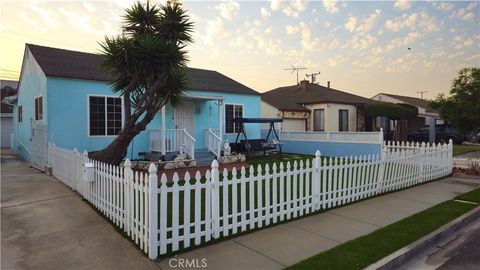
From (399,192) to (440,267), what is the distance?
4.42 metres

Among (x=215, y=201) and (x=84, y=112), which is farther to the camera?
(x=84, y=112)

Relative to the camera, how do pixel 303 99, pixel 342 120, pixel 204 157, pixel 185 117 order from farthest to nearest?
1. pixel 303 99
2. pixel 342 120
3. pixel 185 117
4. pixel 204 157

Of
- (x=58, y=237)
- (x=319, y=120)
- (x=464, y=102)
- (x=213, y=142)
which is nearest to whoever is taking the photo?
(x=58, y=237)

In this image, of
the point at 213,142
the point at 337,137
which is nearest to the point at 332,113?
the point at 337,137

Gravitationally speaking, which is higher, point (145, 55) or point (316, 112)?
point (145, 55)

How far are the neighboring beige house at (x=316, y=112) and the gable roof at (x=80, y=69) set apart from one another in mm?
5329

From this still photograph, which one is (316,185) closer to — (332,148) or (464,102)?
(332,148)

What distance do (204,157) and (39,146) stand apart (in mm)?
6371

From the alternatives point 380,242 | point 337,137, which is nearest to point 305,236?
point 380,242

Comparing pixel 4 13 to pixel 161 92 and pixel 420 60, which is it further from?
pixel 420 60

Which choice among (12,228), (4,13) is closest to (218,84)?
(4,13)

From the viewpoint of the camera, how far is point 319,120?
78.1 ft

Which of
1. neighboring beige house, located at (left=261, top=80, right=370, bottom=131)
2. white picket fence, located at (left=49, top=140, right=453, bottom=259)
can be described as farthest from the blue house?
neighboring beige house, located at (left=261, top=80, right=370, bottom=131)

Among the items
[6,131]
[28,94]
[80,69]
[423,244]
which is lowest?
[423,244]
